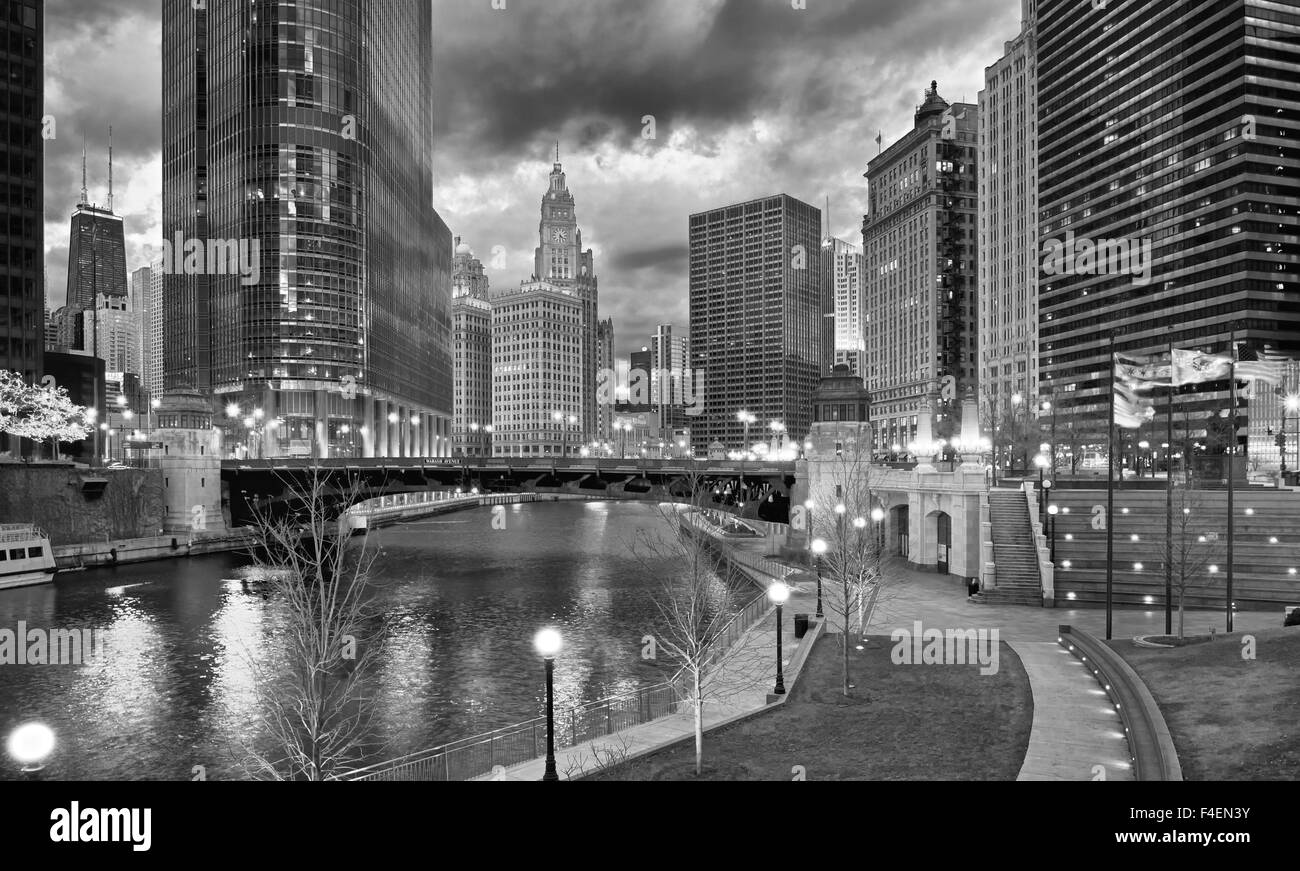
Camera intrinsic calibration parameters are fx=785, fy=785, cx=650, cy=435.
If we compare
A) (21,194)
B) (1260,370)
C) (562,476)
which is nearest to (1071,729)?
(1260,370)

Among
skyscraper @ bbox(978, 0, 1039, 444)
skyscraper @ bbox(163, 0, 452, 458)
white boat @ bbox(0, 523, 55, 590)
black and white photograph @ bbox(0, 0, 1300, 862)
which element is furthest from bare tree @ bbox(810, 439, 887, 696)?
skyscraper @ bbox(978, 0, 1039, 444)

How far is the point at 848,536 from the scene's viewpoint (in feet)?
110

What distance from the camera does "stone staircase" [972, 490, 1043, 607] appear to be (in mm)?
37875

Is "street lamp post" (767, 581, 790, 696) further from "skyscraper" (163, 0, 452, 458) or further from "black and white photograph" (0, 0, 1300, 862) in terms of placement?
"skyscraper" (163, 0, 452, 458)

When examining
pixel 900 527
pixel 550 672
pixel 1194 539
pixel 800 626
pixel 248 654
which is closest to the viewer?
pixel 550 672

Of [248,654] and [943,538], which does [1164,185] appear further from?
[248,654]

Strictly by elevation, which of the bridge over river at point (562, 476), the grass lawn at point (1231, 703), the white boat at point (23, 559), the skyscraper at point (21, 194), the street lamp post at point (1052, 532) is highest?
the skyscraper at point (21, 194)

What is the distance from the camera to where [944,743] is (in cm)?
1836

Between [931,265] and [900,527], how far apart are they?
449ft

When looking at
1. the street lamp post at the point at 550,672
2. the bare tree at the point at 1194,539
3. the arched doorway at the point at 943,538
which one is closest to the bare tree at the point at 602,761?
the street lamp post at the point at 550,672

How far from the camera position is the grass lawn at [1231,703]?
14.2 m

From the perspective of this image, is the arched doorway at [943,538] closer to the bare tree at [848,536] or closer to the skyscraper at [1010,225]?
the bare tree at [848,536]

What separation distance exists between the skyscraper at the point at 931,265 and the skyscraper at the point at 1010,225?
6716 mm
